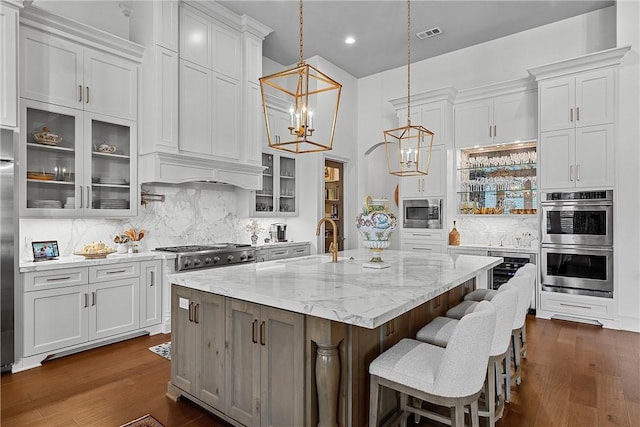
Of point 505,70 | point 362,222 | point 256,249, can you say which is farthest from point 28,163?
point 505,70

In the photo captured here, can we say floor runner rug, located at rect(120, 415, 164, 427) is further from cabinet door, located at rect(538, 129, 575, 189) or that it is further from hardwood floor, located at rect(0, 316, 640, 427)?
cabinet door, located at rect(538, 129, 575, 189)

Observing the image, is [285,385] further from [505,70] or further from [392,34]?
[505,70]

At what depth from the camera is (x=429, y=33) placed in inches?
209

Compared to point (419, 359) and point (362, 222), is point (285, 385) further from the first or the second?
point (362, 222)

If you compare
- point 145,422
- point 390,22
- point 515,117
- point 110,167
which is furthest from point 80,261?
point 515,117

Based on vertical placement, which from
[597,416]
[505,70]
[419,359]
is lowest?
[597,416]

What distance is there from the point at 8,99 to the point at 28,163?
60cm

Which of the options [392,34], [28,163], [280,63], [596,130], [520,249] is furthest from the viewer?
[280,63]

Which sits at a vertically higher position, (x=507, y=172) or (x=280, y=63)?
(x=280, y=63)

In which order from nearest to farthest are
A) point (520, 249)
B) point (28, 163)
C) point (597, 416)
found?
point (597, 416)
point (28, 163)
point (520, 249)

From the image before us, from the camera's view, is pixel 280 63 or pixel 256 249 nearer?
pixel 256 249

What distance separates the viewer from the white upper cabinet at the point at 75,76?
3.38 metres

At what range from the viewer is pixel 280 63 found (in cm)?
646

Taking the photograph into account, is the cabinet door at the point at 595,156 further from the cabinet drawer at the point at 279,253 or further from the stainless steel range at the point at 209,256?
the stainless steel range at the point at 209,256
